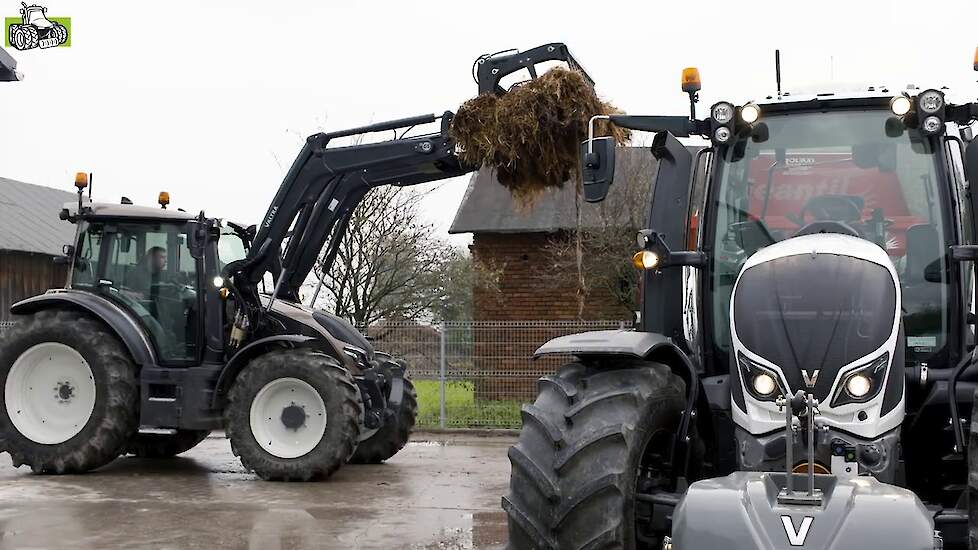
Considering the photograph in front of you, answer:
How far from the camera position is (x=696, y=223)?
550 centimetres

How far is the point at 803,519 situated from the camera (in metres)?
3.51

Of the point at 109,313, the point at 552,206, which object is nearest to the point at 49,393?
the point at 109,313

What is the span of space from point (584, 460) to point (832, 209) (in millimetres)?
1749

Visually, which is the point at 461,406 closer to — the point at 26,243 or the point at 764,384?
the point at 764,384

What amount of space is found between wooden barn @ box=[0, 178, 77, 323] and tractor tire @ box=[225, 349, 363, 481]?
2327cm

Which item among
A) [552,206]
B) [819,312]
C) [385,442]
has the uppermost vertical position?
[552,206]

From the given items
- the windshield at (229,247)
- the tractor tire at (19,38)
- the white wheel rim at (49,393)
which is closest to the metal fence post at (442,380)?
the windshield at (229,247)

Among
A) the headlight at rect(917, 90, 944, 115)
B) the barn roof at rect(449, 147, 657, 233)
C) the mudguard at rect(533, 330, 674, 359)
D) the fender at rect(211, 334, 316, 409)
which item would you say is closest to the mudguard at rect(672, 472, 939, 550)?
the mudguard at rect(533, 330, 674, 359)

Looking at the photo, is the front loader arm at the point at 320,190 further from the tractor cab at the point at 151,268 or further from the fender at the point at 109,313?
the fender at the point at 109,313

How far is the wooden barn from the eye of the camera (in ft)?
108

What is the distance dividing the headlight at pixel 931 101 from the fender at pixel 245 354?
716 centimetres

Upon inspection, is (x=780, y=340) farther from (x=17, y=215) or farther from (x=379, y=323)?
(x=17, y=215)

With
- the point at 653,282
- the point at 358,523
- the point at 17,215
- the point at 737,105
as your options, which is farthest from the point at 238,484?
the point at 17,215

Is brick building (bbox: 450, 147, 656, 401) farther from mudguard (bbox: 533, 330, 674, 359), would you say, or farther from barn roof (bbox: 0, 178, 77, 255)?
barn roof (bbox: 0, 178, 77, 255)
